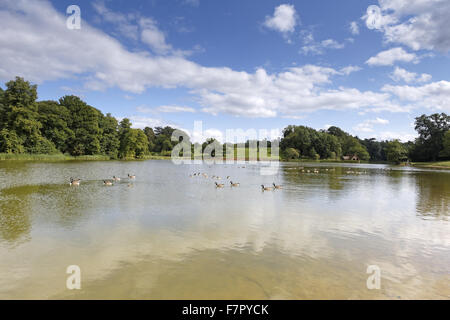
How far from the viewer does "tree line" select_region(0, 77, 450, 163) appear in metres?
57.1

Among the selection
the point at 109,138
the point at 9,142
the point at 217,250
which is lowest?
the point at 217,250

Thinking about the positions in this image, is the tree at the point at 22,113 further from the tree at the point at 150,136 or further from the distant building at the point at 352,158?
the distant building at the point at 352,158

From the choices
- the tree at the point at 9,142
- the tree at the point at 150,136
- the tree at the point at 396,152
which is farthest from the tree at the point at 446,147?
the tree at the point at 150,136

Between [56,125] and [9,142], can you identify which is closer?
[9,142]

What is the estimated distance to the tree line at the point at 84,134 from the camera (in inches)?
2248

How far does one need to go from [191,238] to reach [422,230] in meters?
10.0

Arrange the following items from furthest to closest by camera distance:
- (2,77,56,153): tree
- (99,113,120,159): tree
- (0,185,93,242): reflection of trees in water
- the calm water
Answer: (99,113,120,159): tree
(2,77,56,153): tree
(0,185,93,242): reflection of trees in water
the calm water

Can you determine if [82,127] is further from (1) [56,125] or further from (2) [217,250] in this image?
(2) [217,250]

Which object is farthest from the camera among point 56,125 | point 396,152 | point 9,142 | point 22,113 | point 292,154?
point 292,154

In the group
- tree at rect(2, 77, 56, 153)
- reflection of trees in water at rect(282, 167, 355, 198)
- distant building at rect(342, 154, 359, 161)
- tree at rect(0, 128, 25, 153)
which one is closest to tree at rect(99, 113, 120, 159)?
tree at rect(2, 77, 56, 153)

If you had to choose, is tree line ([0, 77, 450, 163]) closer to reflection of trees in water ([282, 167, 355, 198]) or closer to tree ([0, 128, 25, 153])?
tree ([0, 128, 25, 153])

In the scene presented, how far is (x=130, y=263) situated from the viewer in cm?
686

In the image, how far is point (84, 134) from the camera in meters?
73.4

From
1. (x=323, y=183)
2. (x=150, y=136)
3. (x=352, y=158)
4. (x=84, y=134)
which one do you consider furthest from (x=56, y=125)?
(x=352, y=158)
